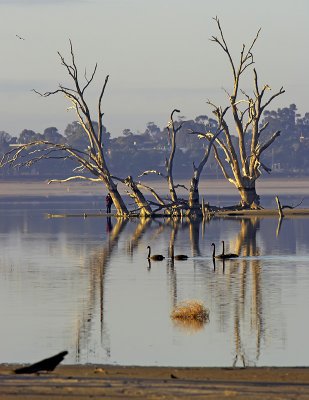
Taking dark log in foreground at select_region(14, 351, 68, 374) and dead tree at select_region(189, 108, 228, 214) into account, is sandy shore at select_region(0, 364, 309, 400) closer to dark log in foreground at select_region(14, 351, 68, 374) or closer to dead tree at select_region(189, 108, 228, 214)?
dark log in foreground at select_region(14, 351, 68, 374)

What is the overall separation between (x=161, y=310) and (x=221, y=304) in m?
1.37

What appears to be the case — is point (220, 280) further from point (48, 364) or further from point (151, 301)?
point (48, 364)

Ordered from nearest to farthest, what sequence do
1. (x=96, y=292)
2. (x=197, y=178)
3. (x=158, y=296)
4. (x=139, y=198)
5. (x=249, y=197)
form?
(x=158, y=296), (x=96, y=292), (x=197, y=178), (x=139, y=198), (x=249, y=197)

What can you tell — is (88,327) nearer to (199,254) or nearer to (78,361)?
(78,361)

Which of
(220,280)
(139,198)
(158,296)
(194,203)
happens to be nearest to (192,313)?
(158,296)

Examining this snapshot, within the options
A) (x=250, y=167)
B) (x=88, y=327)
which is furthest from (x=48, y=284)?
(x=250, y=167)

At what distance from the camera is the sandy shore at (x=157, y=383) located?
48.1ft

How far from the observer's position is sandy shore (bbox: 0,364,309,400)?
48.1ft

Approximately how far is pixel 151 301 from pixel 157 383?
13743 millimetres

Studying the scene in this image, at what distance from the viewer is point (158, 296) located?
30438 mm

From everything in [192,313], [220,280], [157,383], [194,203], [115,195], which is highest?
[157,383]

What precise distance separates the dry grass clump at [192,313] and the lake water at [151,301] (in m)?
0.18

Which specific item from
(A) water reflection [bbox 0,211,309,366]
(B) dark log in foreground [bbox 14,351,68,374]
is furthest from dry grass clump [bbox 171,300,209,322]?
(B) dark log in foreground [bbox 14,351,68,374]

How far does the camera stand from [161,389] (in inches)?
592
